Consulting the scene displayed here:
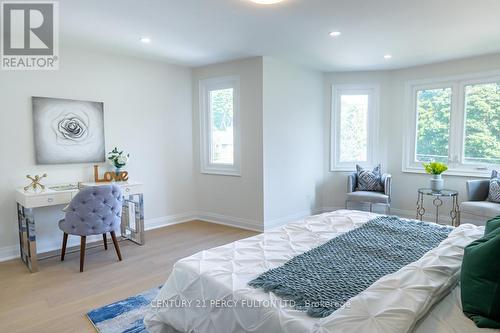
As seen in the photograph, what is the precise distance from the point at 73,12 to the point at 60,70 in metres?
1.27

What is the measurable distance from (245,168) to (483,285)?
12.4ft

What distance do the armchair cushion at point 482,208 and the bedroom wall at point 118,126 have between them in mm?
3970

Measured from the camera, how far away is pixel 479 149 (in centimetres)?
481

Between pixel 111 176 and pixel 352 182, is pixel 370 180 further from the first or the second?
pixel 111 176

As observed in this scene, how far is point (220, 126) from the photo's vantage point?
17.3ft

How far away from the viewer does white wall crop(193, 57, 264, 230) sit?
4742 mm

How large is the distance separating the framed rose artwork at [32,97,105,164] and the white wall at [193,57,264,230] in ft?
5.75

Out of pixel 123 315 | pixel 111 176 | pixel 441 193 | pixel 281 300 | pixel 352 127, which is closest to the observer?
pixel 281 300

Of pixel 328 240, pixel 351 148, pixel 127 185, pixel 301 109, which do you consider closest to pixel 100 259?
pixel 127 185

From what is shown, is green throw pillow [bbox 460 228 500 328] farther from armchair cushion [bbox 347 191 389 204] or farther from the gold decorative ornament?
the gold decorative ornament

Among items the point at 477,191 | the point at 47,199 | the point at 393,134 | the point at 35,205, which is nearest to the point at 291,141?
the point at 393,134

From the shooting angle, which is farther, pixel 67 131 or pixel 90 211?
pixel 67 131

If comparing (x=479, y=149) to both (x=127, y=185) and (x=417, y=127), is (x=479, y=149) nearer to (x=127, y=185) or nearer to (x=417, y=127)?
(x=417, y=127)

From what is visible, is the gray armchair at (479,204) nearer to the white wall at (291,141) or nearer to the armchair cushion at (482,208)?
the armchair cushion at (482,208)
